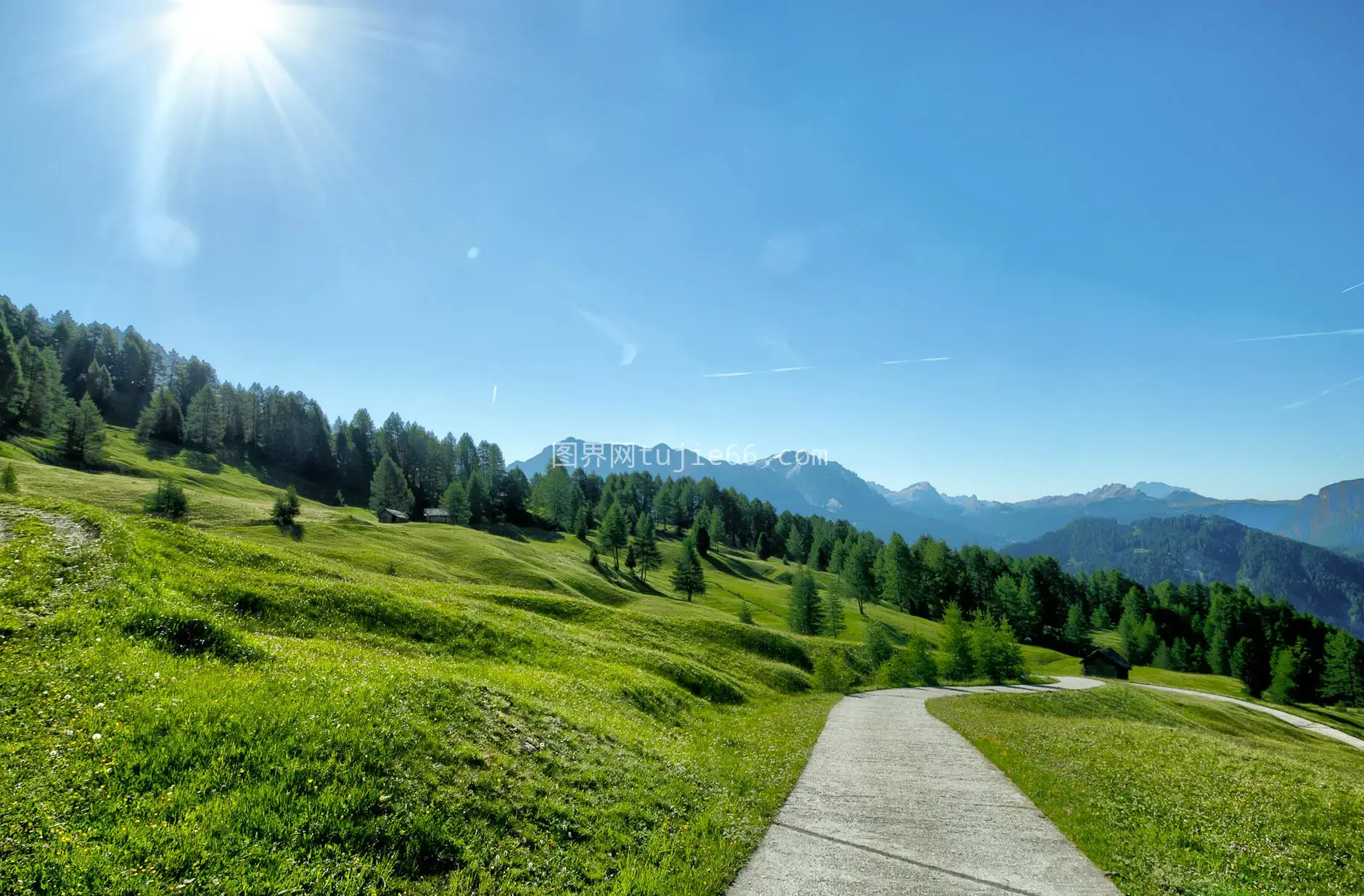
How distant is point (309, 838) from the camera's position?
8789mm

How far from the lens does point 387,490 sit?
128 metres

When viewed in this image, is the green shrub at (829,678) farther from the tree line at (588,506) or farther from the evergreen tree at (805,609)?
the tree line at (588,506)

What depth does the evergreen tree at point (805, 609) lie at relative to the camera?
3455 inches

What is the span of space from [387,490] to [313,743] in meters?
133

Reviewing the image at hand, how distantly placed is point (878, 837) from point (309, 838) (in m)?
11.5

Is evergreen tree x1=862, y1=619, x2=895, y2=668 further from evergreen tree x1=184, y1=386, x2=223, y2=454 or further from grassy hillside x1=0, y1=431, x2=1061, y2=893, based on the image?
evergreen tree x1=184, y1=386, x2=223, y2=454

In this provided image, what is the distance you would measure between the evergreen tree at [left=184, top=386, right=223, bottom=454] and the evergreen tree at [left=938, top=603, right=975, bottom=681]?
16607cm

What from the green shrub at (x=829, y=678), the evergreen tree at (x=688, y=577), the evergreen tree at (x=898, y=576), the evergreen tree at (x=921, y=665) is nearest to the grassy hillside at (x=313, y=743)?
the green shrub at (x=829, y=678)

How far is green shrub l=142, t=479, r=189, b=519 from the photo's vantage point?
64.7 m

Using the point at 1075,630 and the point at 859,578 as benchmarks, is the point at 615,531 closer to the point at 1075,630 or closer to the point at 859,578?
the point at 859,578

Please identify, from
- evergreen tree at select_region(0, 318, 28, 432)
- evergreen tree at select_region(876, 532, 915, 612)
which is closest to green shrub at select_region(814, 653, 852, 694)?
evergreen tree at select_region(876, 532, 915, 612)

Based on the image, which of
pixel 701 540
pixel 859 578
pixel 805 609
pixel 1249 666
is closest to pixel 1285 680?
pixel 1249 666

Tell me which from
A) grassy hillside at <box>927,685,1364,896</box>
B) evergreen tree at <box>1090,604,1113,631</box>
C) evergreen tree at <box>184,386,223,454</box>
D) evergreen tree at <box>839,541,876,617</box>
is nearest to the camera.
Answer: grassy hillside at <box>927,685,1364,896</box>

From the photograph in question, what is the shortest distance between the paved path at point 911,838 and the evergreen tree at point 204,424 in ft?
560
